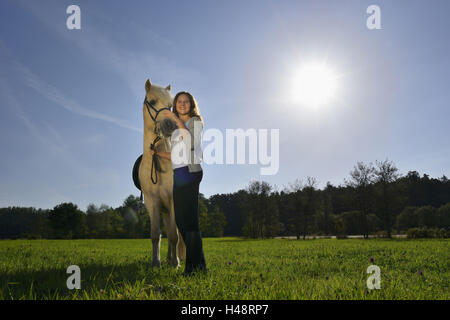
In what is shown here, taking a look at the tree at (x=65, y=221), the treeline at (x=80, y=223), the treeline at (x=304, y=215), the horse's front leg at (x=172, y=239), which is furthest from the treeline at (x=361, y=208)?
the tree at (x=65, y=221)

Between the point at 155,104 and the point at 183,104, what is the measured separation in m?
0.93

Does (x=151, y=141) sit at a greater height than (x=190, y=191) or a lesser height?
greater

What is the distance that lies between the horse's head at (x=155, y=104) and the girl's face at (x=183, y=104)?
18.1 inches

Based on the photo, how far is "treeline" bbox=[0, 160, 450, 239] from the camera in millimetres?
39875

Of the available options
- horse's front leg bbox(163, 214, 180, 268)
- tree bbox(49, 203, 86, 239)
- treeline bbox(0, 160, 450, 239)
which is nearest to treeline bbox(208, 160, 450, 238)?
treeline bbox(0, 160, 450, 239)

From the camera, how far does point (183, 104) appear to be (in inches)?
189

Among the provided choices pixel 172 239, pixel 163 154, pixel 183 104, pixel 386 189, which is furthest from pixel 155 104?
pixel 386 189

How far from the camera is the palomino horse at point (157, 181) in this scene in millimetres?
5496

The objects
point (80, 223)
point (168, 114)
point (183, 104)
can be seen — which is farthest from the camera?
point (80, 223)

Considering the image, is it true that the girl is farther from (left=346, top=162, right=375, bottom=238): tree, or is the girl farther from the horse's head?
(left=346, top=162, right=375, bottom=238): tree

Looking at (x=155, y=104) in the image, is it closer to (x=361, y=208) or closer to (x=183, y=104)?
(x=183, y=104)

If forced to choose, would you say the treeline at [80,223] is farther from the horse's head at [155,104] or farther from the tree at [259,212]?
the horse's head at [155,104]

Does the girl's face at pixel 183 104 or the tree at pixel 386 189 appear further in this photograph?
the tree at pixel 386 189
